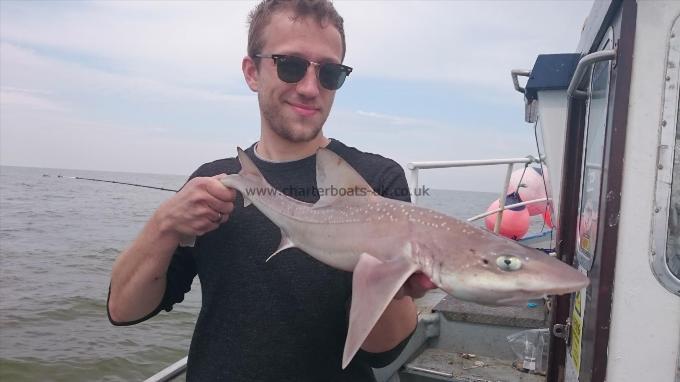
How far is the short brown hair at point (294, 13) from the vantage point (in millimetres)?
2482

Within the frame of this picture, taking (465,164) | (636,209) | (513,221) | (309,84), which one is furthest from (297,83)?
(513,221)

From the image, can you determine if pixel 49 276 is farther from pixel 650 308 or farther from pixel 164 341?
pixel 650 308

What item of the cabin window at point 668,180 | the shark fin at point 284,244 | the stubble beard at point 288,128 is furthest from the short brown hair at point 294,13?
the cabin window at point 668,180

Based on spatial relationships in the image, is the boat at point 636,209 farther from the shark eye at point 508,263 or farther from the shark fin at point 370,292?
the shark fin at point 370,292

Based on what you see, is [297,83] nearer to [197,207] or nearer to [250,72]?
[250,72]

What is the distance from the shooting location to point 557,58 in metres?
4.68

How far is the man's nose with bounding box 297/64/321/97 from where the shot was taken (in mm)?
2400

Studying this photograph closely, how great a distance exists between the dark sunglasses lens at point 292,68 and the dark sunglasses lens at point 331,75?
0.09 m

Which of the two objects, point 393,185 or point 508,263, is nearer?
point 508,263

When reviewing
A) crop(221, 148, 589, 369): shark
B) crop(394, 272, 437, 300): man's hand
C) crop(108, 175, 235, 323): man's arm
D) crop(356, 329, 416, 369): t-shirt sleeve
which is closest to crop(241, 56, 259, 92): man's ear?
crop(221, 148, 589, 369): shark

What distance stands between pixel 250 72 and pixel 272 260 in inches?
41.4

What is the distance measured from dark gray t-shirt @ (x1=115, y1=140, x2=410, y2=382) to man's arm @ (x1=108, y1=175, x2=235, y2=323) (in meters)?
0.23

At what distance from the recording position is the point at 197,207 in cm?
216

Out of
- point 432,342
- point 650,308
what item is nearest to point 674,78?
point 650,308
